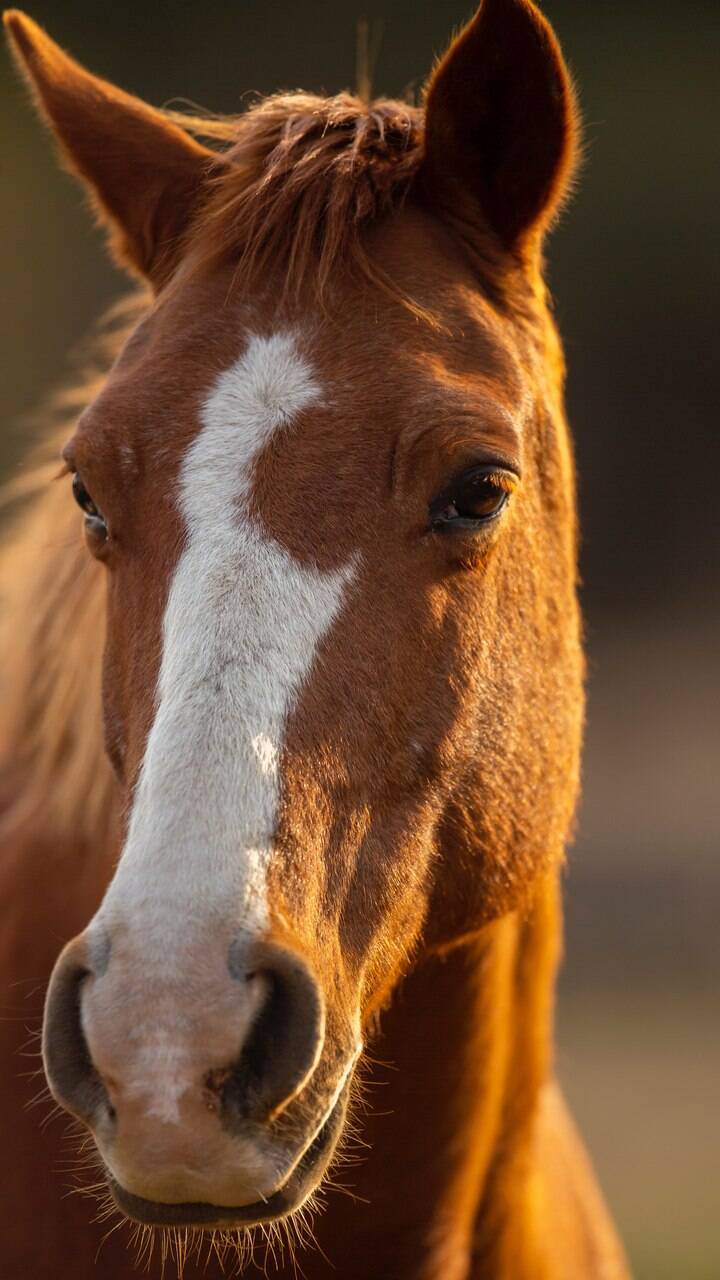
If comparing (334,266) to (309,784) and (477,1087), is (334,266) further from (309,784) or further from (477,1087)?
(477,1087)

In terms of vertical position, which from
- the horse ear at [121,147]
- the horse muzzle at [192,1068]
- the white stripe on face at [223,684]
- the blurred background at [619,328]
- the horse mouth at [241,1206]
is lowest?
the horse mouth at [241,1206]

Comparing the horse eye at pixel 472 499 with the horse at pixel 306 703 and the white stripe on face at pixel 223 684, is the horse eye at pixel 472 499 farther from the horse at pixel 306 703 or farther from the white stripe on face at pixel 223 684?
the white stripe on face at pixel 223 684

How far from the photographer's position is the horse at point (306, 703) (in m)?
1.55

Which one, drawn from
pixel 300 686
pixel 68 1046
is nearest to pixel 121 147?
pixel 300 686

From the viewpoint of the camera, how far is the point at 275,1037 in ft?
5.08

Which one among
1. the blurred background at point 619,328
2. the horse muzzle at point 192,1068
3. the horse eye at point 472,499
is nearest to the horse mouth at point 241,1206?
the horse muzzle at point 192,1068

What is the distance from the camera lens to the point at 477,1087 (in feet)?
7.61

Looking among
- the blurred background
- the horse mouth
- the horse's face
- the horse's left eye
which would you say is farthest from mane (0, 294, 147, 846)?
the blurred background

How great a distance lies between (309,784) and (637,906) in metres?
8.26

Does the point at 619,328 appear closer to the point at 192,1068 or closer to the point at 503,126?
the point at 503,126

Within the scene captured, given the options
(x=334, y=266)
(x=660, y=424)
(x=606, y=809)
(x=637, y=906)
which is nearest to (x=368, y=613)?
(x=334, y=266)

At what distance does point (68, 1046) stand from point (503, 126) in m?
1.54

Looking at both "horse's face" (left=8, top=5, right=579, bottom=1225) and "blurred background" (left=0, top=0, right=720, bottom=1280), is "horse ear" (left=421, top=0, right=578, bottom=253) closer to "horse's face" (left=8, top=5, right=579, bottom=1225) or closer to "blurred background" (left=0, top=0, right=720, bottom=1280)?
"horse's face" (left=8, top=5, right=579, bottom=1225)

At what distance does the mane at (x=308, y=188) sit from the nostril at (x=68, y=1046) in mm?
993
